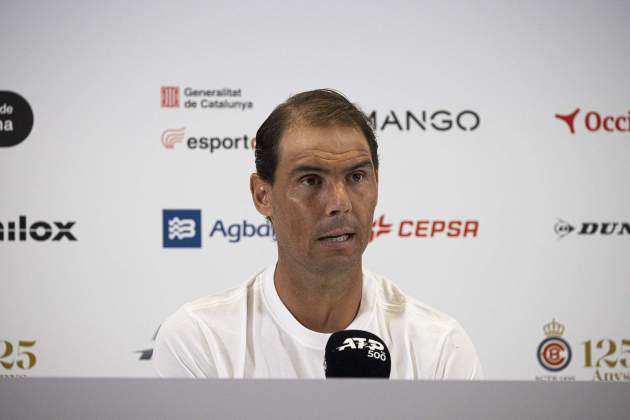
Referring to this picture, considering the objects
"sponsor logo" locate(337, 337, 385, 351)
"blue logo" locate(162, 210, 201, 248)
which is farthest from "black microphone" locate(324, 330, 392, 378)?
"blue logo" locate(162, 210, 201, 248)

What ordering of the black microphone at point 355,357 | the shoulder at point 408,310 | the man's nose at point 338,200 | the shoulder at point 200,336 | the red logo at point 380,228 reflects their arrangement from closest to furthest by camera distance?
the black microphone at point 355,357 < the man's nose at point 338,200 < the shoulder at point 200,336 < the shoulder at point 408,310 < the red logo at point 380,228

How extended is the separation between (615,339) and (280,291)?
8.04ft

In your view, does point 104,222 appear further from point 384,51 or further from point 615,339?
point 615,339

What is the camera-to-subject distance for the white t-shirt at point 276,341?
76.4 inches

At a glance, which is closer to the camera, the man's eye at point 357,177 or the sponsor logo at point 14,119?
the man's eye at point 357,177

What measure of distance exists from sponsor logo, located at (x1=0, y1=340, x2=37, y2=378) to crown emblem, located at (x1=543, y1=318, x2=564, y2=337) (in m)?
3.03

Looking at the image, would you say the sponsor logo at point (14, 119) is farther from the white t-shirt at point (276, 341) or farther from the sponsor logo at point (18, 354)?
the white t-shirt at point (276, 341)

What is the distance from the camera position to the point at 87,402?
518mm

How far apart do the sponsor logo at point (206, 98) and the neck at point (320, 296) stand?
1740mm

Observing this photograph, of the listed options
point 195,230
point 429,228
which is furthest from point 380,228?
point 195,230

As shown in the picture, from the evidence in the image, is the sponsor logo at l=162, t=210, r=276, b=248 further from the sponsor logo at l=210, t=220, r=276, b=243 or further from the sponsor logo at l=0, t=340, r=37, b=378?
the sponsor logo at l=0, t=340, r=37, b=378

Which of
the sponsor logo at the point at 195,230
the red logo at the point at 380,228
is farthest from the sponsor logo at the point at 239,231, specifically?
the red logo at the point at 380,228

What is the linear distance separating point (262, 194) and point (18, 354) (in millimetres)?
2313

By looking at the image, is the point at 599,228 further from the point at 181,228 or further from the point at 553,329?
the point at 181,228
